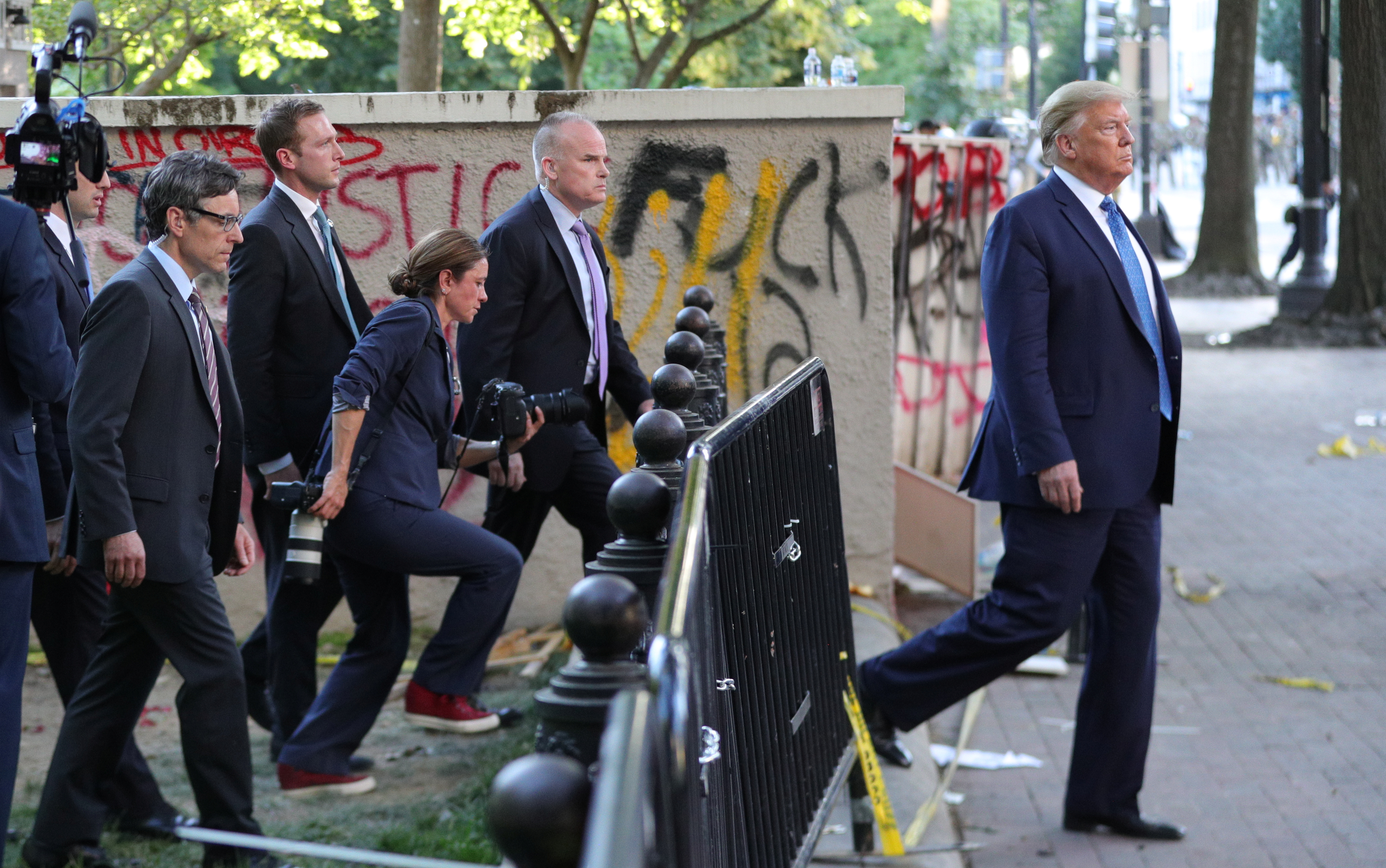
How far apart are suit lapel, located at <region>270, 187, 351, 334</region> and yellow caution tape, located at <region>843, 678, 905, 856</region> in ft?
6.37

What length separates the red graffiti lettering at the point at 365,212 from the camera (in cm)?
618

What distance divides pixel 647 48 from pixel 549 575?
14558mm

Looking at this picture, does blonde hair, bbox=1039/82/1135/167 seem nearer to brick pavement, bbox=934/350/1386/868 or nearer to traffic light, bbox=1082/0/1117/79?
brick pavement, bbox=934/350/1386/868

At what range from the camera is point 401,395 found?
4305 mm

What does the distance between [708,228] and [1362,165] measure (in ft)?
37.7

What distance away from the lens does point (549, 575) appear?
21.6 feet

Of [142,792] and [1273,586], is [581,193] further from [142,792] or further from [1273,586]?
[1273,586]

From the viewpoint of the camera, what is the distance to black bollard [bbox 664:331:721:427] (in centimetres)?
378

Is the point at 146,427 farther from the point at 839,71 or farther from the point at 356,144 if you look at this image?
the point at 839,71

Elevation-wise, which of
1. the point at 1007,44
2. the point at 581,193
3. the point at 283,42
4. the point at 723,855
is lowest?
the point at 723,855

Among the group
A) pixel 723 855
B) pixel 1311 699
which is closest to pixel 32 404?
pixel 723 855

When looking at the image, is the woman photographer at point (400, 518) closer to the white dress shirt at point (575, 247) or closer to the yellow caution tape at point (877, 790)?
the white dress shirt at point (575, 247)

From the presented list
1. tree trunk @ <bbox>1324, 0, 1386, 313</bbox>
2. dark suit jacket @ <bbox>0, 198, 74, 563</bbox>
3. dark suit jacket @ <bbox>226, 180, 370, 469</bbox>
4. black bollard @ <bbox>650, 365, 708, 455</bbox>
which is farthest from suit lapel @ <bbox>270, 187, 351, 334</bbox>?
tree trunk @ <bbox>1324, 0, 1386, 313</bbox>

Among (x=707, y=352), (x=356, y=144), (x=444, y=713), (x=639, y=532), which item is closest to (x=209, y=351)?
(x=707, y=352)
